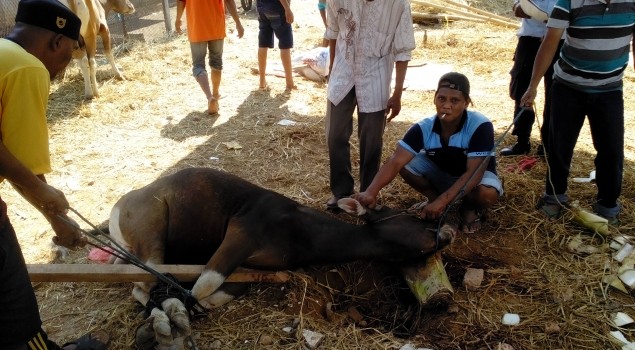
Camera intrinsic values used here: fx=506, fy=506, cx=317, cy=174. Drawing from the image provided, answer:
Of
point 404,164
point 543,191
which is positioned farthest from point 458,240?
point 543,191

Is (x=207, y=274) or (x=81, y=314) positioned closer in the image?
(x=207, y=274)

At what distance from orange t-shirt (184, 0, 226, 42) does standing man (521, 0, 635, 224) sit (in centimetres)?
455

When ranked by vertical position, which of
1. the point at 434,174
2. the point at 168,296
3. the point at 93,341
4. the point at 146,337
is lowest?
the point at 93,341

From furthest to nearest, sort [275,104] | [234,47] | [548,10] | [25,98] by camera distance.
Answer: [234,47] < [275,104] < [548,10] < [25,98]

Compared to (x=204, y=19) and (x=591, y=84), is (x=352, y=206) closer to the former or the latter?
(x=591, y=84)

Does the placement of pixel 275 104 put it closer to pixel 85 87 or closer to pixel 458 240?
pixel 85 87

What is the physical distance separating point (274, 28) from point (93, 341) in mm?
5745

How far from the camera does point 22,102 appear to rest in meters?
2.42

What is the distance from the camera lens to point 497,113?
7258mm

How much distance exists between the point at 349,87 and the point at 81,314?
111 inches

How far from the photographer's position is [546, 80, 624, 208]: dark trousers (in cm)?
412

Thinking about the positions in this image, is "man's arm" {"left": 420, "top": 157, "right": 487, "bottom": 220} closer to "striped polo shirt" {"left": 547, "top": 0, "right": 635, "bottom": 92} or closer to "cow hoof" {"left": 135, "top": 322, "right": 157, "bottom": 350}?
"striped polo shirt" {"left": 547, "top": 0, "right": 635, "bottom": 92}

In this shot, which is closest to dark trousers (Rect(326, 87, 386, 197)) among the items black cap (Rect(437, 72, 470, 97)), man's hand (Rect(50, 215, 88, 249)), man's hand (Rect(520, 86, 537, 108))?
black cap (Rect(437, 72, 470, 97))

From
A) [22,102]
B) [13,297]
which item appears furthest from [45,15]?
[13,297]
